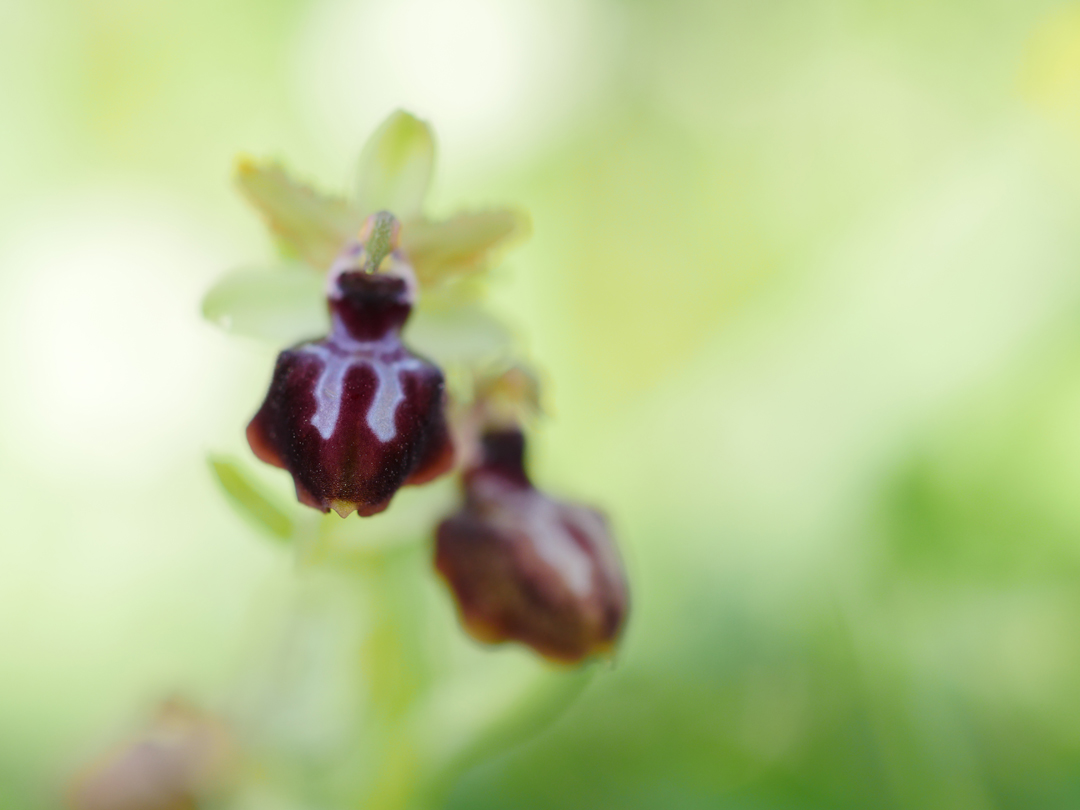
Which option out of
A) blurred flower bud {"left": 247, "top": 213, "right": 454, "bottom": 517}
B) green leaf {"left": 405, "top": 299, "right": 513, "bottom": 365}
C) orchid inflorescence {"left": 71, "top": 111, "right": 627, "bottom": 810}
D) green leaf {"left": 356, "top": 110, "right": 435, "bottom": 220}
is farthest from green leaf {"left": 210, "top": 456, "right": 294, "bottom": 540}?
green leaf {"left": 356, "top": 110, "right": 435, "bottom": 220}

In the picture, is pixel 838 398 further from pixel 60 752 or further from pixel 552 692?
pixel 60 752

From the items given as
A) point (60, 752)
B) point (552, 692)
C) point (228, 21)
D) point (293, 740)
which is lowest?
point (552, 692)

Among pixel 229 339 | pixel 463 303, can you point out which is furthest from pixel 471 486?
pixel 229 339

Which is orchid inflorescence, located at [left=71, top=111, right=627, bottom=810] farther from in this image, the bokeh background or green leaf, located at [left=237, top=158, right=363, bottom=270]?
the bokeh background

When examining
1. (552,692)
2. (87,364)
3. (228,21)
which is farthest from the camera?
(228,21)

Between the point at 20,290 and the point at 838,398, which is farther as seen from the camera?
the point at 20,290

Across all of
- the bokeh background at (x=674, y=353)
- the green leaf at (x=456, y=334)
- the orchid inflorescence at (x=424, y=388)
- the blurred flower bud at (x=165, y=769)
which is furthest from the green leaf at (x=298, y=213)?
the blurred flower bud at (x=165, y=769)

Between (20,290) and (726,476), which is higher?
(20,290)

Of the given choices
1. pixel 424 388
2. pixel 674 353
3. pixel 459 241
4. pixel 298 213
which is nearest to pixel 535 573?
pixel 424 388
